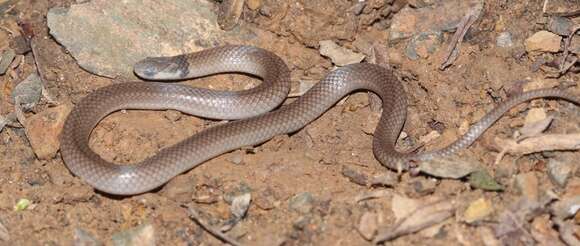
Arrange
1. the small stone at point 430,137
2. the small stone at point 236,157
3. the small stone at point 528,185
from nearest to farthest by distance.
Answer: the small stone at point 528,185, the small stone at point 236,157, the small stone at point 430,137

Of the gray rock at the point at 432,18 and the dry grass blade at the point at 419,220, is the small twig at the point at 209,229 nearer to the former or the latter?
the dry grass blade at the point at 419,220

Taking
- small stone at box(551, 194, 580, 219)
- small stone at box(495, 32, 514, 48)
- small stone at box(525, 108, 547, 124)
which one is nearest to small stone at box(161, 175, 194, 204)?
small stone at box(551, 194, 580, 219)

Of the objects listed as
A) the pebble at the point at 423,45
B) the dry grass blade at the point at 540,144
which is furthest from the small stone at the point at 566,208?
the pebble at the point at 423,45

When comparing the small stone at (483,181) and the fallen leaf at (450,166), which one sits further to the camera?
the fallen leaf at (450,166)

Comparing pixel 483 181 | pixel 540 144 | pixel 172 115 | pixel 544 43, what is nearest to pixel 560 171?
pixel 540 144

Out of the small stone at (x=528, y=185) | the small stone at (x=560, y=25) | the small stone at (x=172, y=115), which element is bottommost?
the small stone at (x=172, y=115)

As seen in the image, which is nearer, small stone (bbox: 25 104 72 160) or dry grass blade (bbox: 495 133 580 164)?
dry grass blade (bbox: 495 133 580 164)

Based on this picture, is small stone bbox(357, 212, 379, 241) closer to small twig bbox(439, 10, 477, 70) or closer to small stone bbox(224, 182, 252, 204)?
small stone bbox(224, 182, 252, 204)
